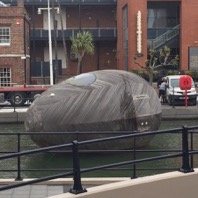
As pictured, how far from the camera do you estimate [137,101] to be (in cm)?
1424

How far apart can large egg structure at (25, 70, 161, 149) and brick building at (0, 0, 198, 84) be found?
95.0 ft

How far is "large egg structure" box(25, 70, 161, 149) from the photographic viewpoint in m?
13.8

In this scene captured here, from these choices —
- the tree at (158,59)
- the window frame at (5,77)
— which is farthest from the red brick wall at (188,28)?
the window frame at (5,77)

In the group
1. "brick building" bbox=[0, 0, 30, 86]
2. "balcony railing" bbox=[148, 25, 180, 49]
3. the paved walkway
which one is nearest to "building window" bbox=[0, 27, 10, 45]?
"brick building" bbox=[0, 0, 30, 86]

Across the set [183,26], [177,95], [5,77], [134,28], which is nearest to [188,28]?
[183,26]

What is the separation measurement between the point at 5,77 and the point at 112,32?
19.8 metres

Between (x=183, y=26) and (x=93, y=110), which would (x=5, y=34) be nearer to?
(x=183, y=26)

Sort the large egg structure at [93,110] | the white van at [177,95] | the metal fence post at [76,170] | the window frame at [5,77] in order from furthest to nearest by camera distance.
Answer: the window frame at [5,77], the white van at [177,95], the large egg structure at [93,110], the metal fence post at [76,170]

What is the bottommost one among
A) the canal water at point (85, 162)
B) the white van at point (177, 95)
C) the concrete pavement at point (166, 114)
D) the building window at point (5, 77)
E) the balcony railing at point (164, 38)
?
the canal water at point (85, 162)

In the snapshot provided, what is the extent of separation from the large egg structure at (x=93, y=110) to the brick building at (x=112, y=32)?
29.0 m

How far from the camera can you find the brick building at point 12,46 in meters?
42.7

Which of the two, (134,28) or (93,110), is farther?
(134,28)

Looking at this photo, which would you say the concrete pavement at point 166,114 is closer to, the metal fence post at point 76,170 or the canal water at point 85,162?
the canal water at point 85,162

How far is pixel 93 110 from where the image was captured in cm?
1378
